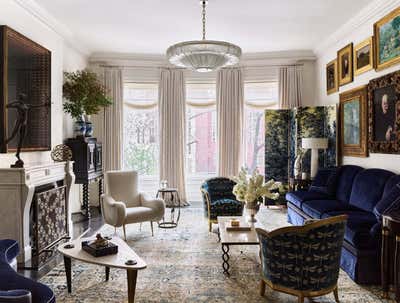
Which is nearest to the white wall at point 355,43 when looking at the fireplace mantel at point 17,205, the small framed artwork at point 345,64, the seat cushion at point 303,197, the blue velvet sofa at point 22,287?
the small framed artwork at point 345,64

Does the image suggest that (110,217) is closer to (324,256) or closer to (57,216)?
(57,216)

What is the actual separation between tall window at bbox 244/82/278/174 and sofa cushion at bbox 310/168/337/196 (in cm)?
234

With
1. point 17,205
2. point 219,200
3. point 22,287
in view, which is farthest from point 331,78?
point 22,287

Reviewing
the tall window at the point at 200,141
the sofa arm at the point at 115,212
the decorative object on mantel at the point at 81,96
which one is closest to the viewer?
the sofa arm at the point at 115,212

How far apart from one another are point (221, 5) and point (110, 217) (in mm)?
3628

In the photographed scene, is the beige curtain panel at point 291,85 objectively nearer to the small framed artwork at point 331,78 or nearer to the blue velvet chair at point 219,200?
the small framed artwork at point 331,78

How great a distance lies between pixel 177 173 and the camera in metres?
8.28

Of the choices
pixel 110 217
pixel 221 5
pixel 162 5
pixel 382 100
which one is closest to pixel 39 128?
pixel 110 217

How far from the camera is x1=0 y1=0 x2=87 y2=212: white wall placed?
4.62 meters

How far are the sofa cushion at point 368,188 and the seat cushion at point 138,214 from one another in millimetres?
3104

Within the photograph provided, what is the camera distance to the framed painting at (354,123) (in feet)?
18.6

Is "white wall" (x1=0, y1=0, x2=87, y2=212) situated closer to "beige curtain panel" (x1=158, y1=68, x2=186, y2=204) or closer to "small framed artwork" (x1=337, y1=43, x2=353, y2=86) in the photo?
"beige curtain panel" (x1=158, y1=68, x2=186, y2=204)

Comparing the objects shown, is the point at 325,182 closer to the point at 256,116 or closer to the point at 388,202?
the point at 388,202

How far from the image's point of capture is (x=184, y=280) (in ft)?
12.5
